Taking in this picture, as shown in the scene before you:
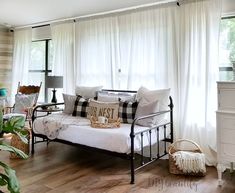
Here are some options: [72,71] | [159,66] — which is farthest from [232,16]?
[72,71]

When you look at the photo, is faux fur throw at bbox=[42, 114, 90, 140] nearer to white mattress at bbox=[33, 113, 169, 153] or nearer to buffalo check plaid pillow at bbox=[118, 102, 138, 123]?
white mattress at bbox=[33, 113, 169, 153]

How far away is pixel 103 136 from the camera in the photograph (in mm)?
2973

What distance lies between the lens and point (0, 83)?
19.3 ft

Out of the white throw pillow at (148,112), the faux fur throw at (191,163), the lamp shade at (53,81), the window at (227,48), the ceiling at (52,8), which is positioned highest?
the ceiling at (52,8)

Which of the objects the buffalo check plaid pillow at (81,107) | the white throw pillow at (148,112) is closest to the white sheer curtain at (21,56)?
the buffalo check plaid pillow at (81,107)

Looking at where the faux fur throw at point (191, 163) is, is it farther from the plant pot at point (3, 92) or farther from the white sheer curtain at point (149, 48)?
the plant pot at point (3, 92)

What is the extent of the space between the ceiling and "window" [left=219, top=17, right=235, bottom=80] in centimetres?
105

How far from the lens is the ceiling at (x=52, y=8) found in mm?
3918

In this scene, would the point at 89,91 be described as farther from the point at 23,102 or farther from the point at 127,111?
the point at 23,102

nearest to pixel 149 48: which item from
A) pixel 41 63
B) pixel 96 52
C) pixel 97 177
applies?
pixel 96 52

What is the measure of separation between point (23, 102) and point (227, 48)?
3675 mm

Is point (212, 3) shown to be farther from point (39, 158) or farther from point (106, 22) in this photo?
point (39, 158)

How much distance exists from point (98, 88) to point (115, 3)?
→ 1336mm

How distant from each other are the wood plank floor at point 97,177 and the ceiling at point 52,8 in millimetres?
2278
